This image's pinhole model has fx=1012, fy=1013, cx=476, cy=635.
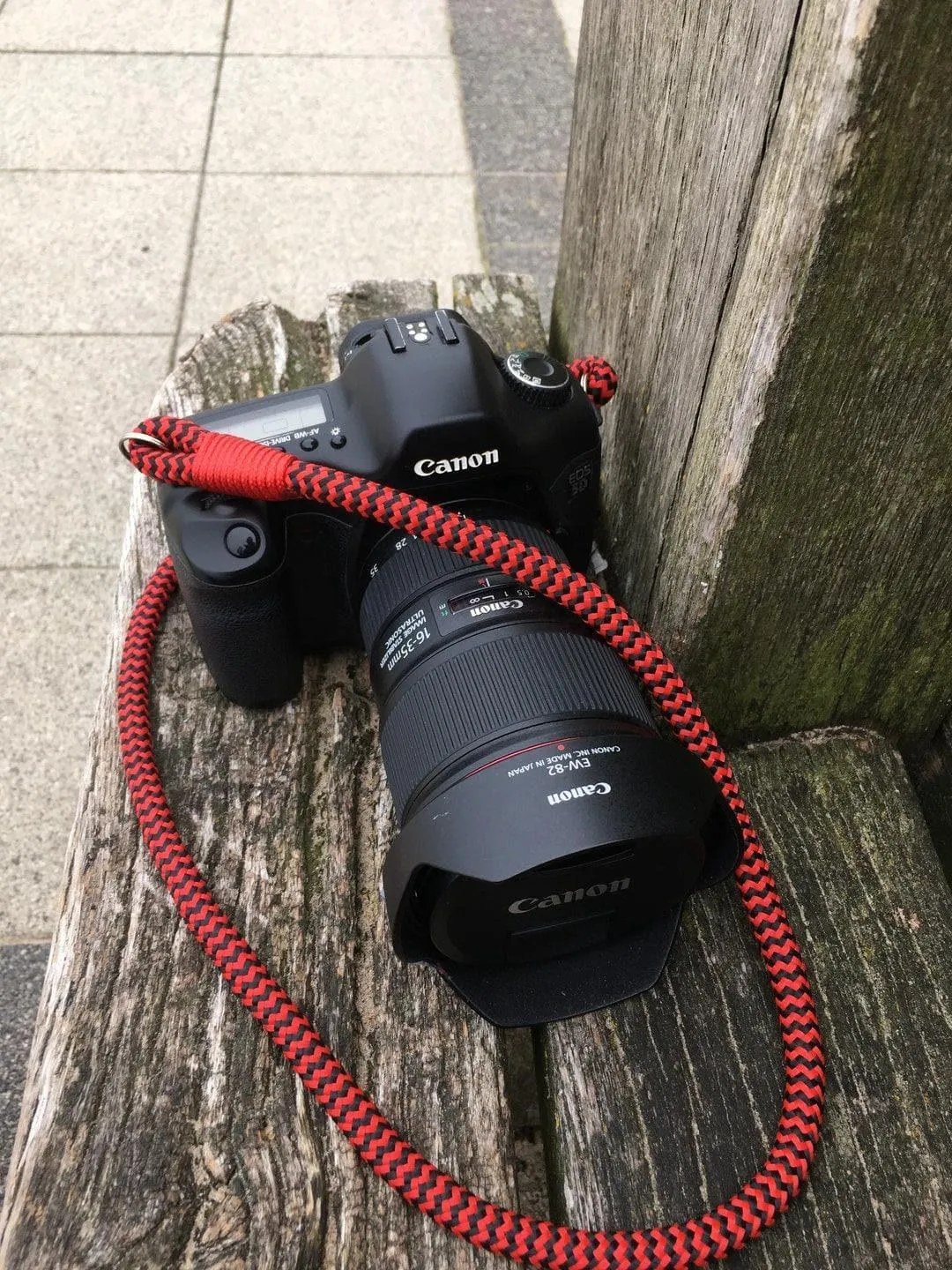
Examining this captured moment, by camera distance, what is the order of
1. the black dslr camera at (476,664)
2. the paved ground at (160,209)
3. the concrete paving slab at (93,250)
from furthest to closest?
1. the concrete paving slab at (93,250)
2. the paved ground at (160,209)
3. the black dslr camera at (476,664)

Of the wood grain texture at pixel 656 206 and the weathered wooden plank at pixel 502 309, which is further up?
the wood grain texture at pixel 656 206

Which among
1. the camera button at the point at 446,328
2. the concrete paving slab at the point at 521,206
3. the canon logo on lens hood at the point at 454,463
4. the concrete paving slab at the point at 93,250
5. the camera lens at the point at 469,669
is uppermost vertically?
the camera button at the point at 446,328

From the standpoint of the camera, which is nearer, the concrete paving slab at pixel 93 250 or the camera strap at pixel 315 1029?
the camera strap at pixel 315 1029

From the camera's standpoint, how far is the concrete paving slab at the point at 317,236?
6.88 ft

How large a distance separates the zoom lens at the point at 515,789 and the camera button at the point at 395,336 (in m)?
0.18

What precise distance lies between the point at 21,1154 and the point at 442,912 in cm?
33

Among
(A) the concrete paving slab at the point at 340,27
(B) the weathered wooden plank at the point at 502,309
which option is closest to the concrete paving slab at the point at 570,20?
(A) the concrete paving slab at the point at 340,27

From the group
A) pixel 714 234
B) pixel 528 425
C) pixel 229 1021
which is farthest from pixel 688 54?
pixel 229 1021

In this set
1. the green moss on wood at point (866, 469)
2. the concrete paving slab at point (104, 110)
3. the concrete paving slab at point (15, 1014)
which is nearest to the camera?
the green moss on wood at point (866, 469)

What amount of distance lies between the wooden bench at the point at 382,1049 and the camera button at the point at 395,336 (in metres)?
0.35

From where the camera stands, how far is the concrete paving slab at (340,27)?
274 centimetres

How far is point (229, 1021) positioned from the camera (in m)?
0.76

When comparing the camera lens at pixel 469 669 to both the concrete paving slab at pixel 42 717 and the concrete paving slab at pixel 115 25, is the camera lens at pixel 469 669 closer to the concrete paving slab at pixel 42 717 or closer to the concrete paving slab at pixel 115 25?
the concrete paving slab at pixel 42 717

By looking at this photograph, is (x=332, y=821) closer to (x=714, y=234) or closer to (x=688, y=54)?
(x=714, y=234)
